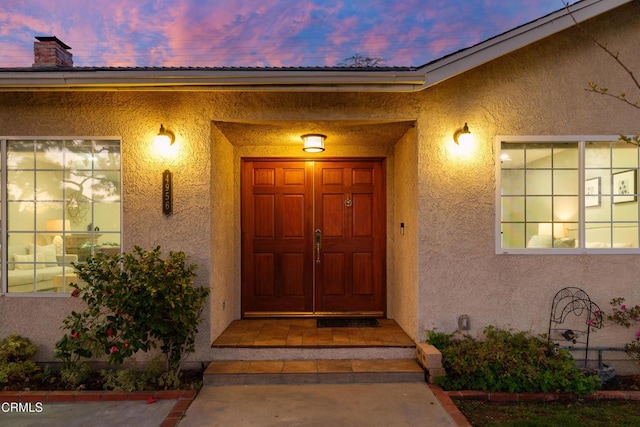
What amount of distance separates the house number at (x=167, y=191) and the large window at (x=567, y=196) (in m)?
3.93

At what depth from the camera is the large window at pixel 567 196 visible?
15.8 ft

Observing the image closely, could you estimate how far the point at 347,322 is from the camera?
5816 millimetres

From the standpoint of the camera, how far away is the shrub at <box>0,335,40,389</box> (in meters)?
4.24

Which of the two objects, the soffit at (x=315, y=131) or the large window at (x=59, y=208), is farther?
the soffit at (x=315, y=131)

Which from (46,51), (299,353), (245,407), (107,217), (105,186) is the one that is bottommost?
(245,407)

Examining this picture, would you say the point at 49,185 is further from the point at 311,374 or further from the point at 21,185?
the point at 311,374

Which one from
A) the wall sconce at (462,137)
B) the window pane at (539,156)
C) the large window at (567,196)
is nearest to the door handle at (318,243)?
the wall sconce at (462,137)

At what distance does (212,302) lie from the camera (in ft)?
15.8

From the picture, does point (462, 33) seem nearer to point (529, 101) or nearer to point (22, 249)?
point (529, 101)

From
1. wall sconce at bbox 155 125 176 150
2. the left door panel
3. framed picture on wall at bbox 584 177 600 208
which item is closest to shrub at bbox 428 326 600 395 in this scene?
framed picture on wall at bbox 584 177 600 208

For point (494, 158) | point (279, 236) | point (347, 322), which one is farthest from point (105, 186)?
point (494, 158)

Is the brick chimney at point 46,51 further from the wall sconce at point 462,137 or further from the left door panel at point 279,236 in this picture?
the wall sconce at point 462,137

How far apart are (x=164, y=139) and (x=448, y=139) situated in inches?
132

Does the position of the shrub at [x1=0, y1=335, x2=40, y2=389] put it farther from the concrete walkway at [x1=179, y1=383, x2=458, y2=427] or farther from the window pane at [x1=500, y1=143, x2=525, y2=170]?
the window pane at [x1=500, y1=143, x2=525, y2=170]
